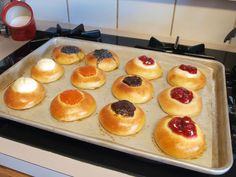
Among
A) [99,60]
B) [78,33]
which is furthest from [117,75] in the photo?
[78,33]

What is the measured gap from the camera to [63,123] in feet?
2.42

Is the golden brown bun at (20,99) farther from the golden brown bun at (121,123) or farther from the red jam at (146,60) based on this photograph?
the red jam at (146,60)

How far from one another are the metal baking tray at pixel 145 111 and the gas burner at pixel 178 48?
0.03 metres

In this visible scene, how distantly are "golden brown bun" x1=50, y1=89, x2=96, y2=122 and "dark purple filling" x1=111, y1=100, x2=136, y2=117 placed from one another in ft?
0.29

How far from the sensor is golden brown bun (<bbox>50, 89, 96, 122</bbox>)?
2.43 ft

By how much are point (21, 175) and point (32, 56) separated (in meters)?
0.50

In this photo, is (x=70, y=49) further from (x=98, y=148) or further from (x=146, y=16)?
(x=98, y=148)

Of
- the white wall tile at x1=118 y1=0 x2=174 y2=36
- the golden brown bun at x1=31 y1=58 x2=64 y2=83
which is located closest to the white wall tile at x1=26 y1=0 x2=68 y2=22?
the white wall tile at x1=118 y1=0 x2=174 y2=36

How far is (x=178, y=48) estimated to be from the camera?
3.32ft

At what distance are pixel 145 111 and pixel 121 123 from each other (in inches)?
5.2

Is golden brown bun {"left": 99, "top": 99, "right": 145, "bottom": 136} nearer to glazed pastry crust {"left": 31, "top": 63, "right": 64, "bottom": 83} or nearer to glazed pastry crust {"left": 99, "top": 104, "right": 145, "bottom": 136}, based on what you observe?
glazed pastry crust {"left": 99, "top": 104, "right": 145, "bottom": 136}

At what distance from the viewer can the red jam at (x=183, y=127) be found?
642 mm

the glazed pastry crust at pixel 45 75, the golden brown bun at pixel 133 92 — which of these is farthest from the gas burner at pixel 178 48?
the glazed pastry crust at pixel 45 75

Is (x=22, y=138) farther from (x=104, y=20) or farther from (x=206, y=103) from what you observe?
(x=104, y=20)
